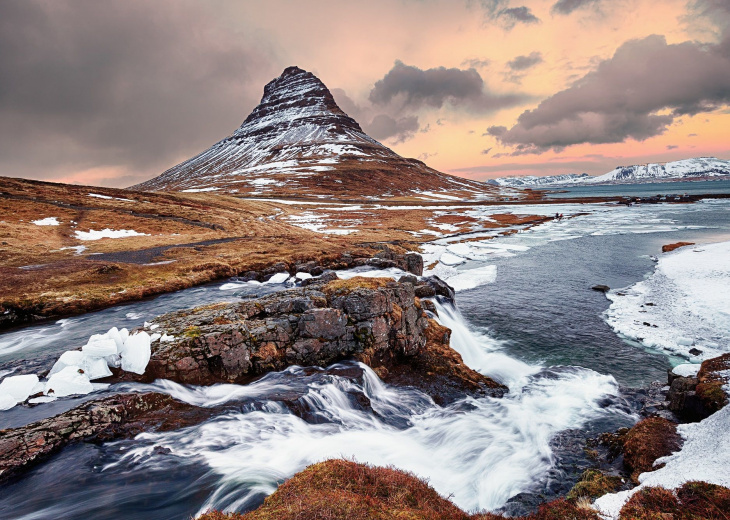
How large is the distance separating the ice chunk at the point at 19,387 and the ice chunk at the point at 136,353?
9.67 ft

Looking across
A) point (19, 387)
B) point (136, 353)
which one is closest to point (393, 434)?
point (136, 353)

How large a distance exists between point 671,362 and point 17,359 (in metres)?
35.3

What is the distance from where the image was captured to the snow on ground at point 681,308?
2019 cm

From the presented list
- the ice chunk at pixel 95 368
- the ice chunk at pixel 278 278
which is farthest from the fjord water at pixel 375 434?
the ice chunk at pixel 278 278

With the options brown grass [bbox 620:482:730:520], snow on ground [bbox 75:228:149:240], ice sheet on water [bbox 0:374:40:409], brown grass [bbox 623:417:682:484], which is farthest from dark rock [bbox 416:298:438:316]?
snow on ground [bbox 75:228:149:240]

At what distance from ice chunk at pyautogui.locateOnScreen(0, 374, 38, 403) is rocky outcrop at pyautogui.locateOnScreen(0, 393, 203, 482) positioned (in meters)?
3.16

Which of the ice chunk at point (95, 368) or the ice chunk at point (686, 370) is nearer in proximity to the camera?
the ice chunk at point (95, 368)

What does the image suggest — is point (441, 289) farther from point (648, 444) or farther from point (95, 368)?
point (95, 368)

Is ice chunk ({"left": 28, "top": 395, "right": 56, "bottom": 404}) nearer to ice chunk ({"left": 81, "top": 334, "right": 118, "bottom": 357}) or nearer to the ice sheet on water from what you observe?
the ice sheet on water

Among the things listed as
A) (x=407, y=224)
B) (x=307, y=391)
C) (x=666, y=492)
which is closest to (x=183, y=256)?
(x=307, y=391)

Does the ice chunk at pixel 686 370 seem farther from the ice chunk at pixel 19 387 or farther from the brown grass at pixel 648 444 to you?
the ice chunk at pixel 19 387

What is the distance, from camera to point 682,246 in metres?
46.0

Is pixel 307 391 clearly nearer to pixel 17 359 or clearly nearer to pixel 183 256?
pixel 17 359

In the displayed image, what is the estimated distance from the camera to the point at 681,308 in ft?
81.2
